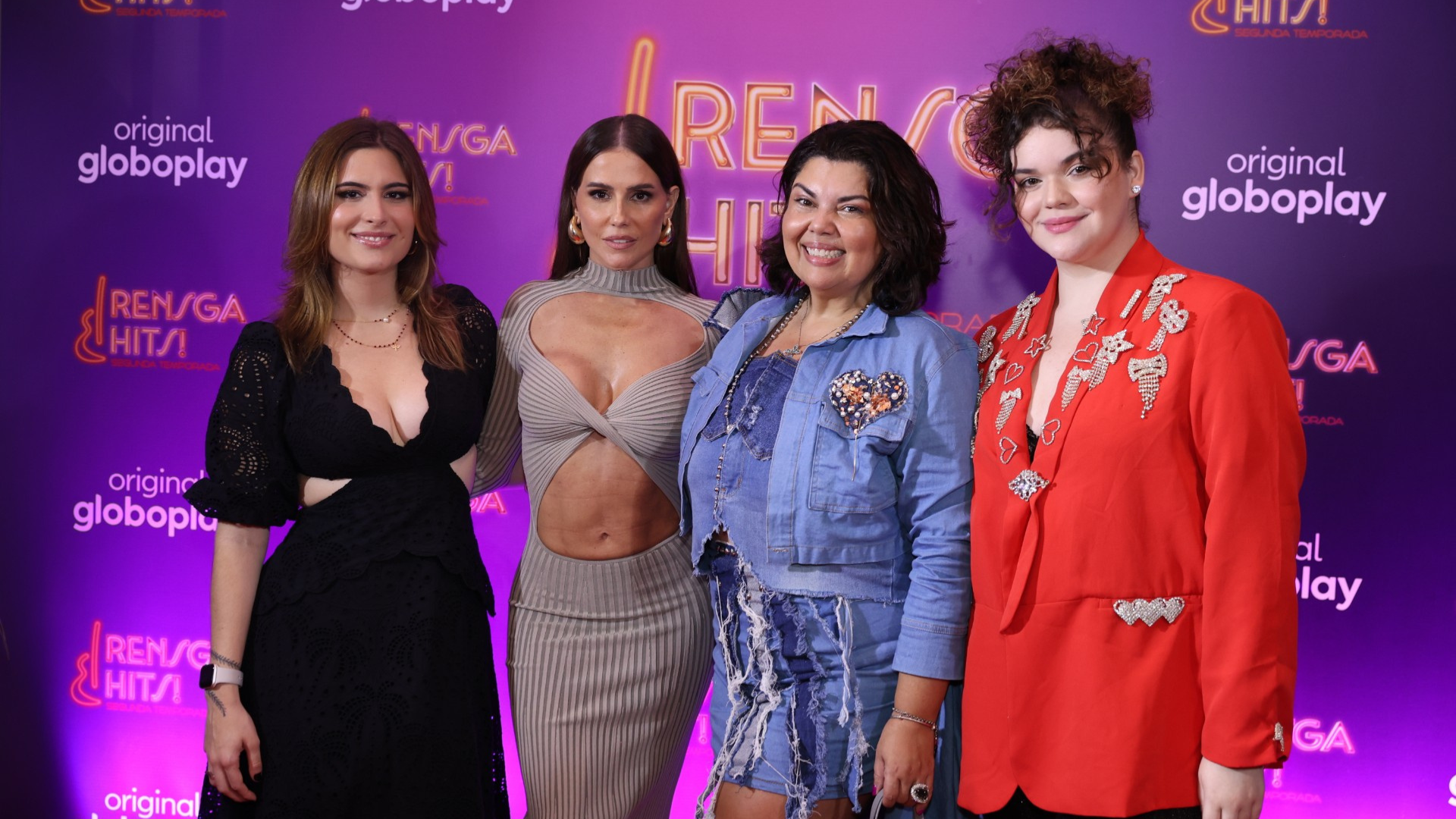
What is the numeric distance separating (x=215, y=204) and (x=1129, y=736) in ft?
10.4

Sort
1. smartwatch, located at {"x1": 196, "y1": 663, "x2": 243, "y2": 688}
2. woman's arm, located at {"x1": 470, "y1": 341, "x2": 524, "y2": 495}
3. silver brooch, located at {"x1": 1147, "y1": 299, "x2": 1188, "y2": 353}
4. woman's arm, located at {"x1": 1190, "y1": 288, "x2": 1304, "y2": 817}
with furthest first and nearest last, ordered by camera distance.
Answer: woman's arm, located at {"x1": 470, "y1": 341, "x2": 524, "y2": 495} < smartwatch, located at {"x1": 196, "y1": 663, "x2": 243, "y2": 688} < silver brooch, located at {"x1": 1147, "y1": 299, "x2": 1188, "y2": 353} < woman's arm, located at {"x1": 1190, "y1": 288, "x2": 1304, "y2": 817}

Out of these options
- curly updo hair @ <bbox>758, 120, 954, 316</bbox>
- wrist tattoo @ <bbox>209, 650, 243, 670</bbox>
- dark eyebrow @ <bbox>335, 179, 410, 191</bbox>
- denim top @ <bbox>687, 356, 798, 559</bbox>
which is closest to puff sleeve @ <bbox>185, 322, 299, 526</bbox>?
wrist tattoo @ <bbox>209, 650, 243, 670</bbox>

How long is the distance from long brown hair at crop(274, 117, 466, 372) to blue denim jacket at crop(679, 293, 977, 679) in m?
0.87

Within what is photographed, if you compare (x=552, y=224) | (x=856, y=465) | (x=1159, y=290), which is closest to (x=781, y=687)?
(x=856, y=465)

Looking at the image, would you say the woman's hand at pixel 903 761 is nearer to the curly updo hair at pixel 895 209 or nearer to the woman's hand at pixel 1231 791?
the woman's hand at pixel 1231 791

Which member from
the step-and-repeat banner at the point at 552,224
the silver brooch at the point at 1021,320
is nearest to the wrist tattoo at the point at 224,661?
the step-and-repeat banner at the point at 552,224

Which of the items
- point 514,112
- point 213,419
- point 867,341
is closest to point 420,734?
point 213,419

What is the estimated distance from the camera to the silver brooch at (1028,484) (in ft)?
6.31

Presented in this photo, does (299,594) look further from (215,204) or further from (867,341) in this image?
(215,204)

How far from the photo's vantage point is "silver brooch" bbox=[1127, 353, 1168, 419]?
6.08ft

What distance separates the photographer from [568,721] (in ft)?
8.35

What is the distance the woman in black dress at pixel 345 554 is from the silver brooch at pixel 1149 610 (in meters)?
1.36

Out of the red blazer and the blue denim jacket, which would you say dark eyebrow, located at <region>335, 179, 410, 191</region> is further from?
the red blazer

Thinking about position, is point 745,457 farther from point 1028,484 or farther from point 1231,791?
point 1231,791
